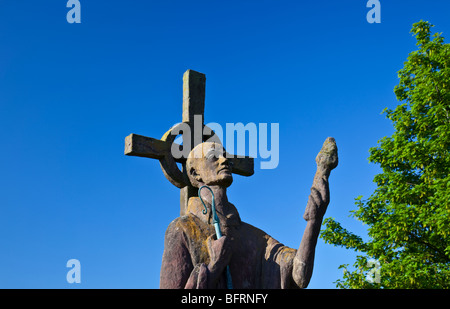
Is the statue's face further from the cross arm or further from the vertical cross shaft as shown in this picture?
the vertical cross shaft

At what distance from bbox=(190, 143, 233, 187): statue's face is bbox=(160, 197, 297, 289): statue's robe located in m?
0.32

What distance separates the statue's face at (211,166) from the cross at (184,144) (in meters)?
0.44

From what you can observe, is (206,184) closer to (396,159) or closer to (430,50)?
(396,159)

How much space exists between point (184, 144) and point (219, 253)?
88.2 inches

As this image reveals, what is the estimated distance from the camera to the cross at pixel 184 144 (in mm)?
7715

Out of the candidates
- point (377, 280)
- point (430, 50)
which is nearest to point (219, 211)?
point (377, 280)

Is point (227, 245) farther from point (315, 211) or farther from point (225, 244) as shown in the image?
point (315, 211)

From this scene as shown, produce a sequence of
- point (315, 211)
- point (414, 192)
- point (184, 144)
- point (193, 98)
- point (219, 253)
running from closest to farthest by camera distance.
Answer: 1. point (315, 211)
2. point (219, 253)
3. point (184, 144)
4. point (193, 98)
5. point (414, 192)

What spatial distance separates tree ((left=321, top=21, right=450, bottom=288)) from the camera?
13.5 m

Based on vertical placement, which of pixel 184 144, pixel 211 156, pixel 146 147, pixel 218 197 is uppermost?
pixel 184 144

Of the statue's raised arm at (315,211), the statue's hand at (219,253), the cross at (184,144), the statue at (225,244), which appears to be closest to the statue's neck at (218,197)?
the statue at (225,244)

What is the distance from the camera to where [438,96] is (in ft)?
49.0

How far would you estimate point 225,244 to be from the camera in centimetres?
646

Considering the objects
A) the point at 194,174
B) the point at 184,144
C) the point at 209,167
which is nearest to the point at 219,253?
the point at 209,167
